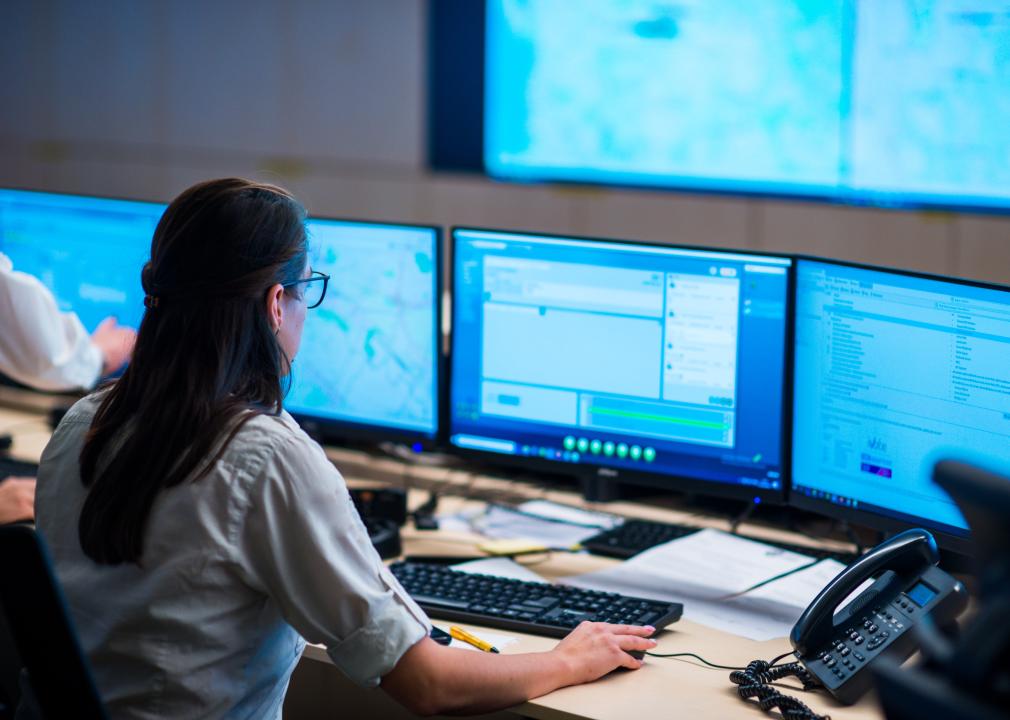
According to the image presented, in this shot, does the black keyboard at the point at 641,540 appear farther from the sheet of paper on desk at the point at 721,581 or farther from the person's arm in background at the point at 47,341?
the person's arm in background at the point at 47,341

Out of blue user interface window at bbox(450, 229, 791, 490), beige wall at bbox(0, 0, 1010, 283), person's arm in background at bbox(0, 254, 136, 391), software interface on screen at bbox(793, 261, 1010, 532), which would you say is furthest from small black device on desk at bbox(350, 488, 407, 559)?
beige wall at bbox(0, 0, 1010, 283)

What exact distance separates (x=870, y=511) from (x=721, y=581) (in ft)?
0.89

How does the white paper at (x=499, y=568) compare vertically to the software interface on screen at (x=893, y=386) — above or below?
below

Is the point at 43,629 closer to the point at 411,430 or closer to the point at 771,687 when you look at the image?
the point at 771,687

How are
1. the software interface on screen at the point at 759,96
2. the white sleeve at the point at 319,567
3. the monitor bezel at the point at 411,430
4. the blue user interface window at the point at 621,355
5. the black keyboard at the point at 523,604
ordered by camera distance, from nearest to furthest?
the white sleeve at the point at 319,567, the black keyboard at the point at 523,604, the blue user interface window at the point at 621,355, the monitor bezel at the point at 411,430, the software interface on screen at the point at 759,96

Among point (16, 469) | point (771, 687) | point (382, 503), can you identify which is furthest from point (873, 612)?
point (16, 469)

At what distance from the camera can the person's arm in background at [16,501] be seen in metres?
2.05

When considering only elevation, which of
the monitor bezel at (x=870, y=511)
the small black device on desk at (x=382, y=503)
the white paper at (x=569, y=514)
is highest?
the monitor bezel at (x=870, y=511)

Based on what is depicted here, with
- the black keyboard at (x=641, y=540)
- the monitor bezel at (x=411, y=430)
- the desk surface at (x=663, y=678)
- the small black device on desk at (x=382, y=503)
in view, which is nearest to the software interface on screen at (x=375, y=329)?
the monitor bezel at (x=411, y=430)

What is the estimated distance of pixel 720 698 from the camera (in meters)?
1.54

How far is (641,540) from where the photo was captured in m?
2.10

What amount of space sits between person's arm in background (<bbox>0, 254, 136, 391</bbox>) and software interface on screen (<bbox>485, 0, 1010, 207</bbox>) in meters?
2.27

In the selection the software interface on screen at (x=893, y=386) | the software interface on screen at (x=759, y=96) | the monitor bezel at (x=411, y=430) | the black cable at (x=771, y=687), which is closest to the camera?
the black cable at (x=771, y=687)

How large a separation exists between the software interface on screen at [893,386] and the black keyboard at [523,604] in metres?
0.32
